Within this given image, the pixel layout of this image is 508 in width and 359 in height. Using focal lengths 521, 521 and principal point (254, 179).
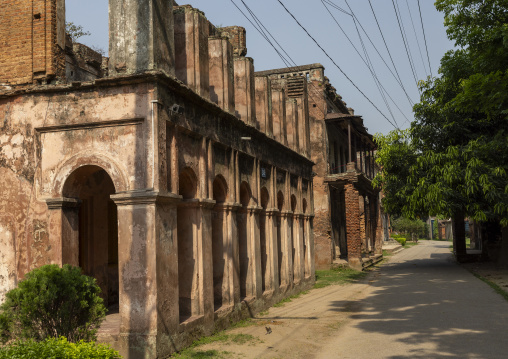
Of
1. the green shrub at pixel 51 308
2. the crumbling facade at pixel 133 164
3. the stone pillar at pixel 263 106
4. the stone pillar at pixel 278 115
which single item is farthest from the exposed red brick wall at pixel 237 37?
the green shrub at pixel 51 308

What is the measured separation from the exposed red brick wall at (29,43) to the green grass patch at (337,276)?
13.4 meters

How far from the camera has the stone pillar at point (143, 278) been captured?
8.63 m

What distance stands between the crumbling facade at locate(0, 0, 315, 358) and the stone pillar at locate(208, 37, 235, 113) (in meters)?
0.03

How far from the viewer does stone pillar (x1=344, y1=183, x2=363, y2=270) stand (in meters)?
25.3

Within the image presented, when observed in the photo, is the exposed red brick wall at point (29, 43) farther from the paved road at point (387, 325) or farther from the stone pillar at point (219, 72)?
the paved road at point (387, 325)

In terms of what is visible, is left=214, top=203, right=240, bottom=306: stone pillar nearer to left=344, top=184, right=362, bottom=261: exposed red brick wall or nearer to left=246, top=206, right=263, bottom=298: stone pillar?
left=246, top=206, right=263, bottom=298: stone pillar

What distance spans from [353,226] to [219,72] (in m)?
14.8

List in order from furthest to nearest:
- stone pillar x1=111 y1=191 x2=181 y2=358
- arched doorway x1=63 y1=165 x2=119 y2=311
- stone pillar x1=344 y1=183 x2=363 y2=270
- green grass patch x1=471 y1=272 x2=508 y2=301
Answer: stone pillar x1=344 y1=183 x2=363 y2=270
green grass patch x1=471 y1=272 x2=508 y2=301
arched doorway x1=63 y1=165 x2=119 y2=311
stone pillar x1=111 y1=191 x2=181 y2=358

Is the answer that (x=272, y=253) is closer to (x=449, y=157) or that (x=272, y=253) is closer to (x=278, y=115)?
(x=278, y=115)

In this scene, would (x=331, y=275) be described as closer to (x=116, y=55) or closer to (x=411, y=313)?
(x=411, y=313)

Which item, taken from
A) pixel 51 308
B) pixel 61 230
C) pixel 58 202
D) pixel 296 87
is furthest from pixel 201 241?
pixel 296 87

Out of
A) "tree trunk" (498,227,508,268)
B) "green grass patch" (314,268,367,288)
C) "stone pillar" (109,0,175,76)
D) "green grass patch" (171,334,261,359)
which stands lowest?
"green grass patch" (314,268,367,288)

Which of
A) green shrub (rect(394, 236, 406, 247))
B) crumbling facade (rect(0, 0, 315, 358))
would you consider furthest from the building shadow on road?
green shrub (rect(394, 236, 406, 247))

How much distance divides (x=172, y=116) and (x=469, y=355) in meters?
6.51
